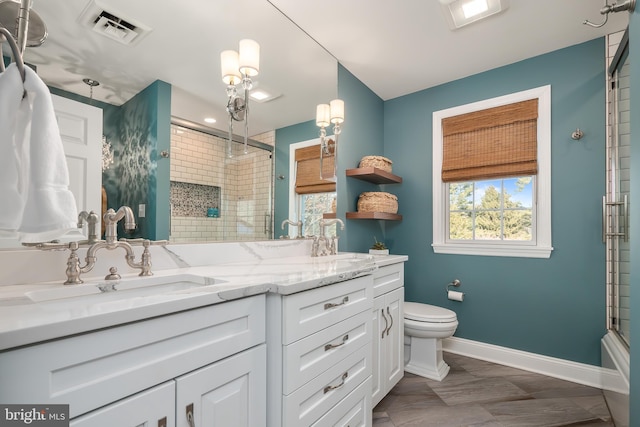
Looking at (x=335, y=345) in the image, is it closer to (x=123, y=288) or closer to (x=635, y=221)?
(x=123, y=288)

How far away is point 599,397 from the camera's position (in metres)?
1.97

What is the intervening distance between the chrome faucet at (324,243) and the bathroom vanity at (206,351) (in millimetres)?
633

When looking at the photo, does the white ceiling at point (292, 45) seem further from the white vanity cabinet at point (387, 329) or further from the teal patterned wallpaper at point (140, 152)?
the white vanity cabinet at point (387, 329)

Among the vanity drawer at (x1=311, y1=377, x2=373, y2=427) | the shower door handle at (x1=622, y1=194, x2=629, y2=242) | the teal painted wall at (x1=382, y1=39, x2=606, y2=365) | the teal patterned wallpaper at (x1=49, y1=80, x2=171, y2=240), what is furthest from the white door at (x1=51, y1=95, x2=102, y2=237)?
the shower door handle at (x1=622, y1=194, x2=629, y2=242)

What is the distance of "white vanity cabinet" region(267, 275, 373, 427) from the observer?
1.02 meters

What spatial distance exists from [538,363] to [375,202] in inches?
68.5

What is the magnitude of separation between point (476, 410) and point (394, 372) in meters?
0.51

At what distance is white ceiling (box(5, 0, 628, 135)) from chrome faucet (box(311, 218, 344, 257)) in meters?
0.76

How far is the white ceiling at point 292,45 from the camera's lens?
115 cm

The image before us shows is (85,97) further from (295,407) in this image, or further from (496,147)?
(496,147)

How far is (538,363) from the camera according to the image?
230 cm

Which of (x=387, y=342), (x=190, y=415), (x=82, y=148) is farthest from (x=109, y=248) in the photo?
(x=387, y=342)

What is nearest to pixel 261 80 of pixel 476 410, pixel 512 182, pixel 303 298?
pixel 303 298

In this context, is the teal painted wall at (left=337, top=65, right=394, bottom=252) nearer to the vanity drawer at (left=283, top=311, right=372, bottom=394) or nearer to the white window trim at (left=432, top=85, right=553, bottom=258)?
the white window trim at (left=432, top=85, right=553, bottom=258)
